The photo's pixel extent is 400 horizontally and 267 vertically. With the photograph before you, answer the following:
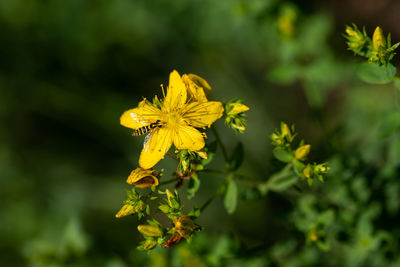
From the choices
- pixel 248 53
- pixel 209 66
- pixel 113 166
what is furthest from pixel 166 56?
pixel 113 166

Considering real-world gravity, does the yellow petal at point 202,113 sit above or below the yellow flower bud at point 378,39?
below

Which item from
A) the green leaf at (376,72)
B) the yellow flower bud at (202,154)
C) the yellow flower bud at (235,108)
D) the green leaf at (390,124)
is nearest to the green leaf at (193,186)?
the yellow flower bud at (202,154)

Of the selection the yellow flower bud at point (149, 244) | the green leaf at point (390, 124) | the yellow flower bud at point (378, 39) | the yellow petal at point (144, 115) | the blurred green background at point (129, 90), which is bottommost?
the yellow flower bud at point (149, 244)

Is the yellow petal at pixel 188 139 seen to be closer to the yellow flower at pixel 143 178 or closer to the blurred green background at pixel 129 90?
the yellow flower at pixel 143 178

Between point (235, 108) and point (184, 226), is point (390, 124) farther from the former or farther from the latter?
point (184, 226)

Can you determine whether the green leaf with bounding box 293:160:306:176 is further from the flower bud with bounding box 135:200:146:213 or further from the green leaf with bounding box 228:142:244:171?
the flower bud with bounding box 135:200:146:213

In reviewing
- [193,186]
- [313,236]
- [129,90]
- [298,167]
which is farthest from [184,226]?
[129,90]
